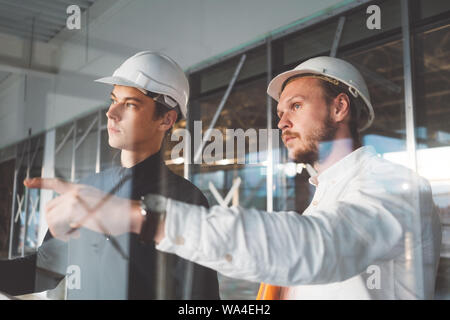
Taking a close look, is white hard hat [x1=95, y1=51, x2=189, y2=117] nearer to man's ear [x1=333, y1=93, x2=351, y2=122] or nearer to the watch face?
the watch face

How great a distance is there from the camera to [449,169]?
1.73m

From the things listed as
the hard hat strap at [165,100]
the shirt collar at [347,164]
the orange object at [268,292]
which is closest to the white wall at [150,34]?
the hard hat strap at [165,100]

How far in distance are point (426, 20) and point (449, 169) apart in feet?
2.54

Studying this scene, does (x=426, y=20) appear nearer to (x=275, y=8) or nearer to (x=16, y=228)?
(x=275, y=8)

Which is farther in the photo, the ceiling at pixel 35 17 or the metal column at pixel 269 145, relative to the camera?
the ceiling at pixel 35 17

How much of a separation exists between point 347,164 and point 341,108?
0.24 metres

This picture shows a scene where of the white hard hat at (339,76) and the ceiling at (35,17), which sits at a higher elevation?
the ceiling at (35,17)

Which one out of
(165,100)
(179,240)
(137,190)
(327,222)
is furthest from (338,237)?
(165,100)

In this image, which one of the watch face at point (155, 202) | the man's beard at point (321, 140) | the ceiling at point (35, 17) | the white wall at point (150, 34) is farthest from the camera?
the ceiling at point (35, 17)

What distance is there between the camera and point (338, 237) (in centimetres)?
128

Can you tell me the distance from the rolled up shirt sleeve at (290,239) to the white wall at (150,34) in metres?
0.78

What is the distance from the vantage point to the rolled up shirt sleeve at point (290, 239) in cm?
116

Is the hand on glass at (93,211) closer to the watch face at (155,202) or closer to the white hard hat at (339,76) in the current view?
the watch face at (155,202)
